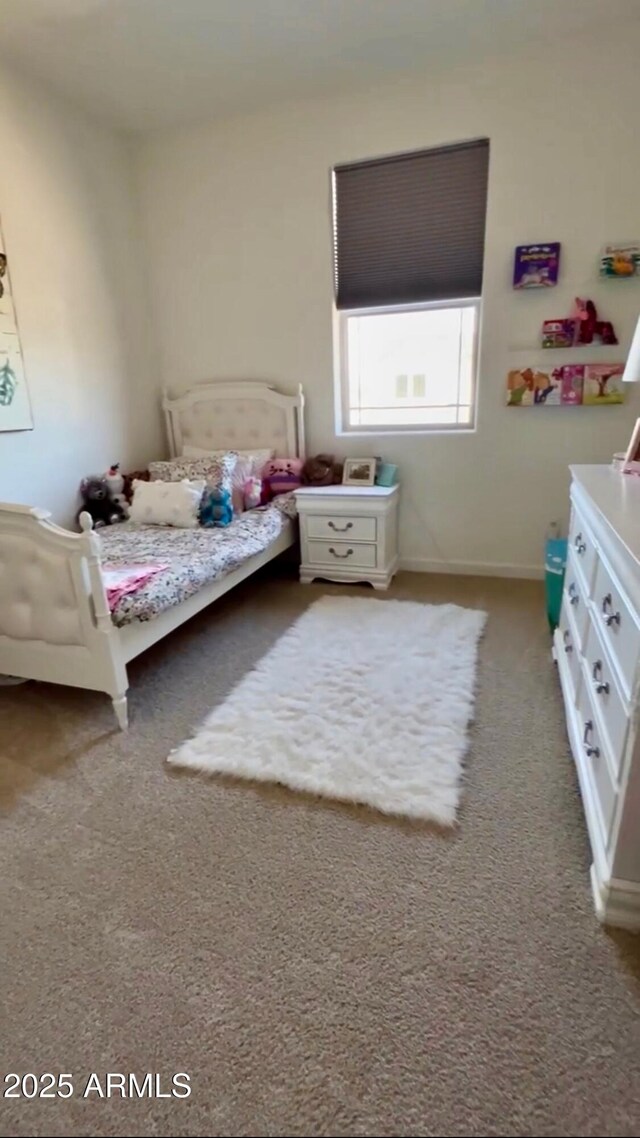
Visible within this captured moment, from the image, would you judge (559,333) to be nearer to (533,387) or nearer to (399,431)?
(533,387)

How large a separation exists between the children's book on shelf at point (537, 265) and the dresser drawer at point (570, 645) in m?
1.80

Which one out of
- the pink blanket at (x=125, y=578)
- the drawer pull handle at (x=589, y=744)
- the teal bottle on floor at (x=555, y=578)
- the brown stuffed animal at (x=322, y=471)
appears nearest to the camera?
the drawer pull handle at (x=589, y=744)

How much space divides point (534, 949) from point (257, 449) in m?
3.06

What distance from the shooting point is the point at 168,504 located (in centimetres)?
295

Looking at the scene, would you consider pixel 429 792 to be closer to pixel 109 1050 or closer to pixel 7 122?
pixel 109 1050

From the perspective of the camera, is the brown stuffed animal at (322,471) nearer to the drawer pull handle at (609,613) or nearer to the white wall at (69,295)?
the white wall at (69,295)

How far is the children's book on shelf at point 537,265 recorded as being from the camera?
2.83 meters

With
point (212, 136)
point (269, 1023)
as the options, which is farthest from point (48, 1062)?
point (212, 136)

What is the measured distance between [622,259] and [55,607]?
3.08m

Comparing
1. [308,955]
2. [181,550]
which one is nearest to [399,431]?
[181,550]

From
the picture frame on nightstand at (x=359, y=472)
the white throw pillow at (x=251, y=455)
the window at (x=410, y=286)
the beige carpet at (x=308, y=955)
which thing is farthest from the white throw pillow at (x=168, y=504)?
the beige carpet at (x=308, y=955)

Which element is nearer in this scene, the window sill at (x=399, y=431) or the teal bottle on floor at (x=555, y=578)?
the teal bottle on floor at (x=555, y=578)

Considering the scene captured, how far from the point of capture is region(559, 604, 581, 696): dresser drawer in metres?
1.79

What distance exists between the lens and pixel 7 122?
264cm
